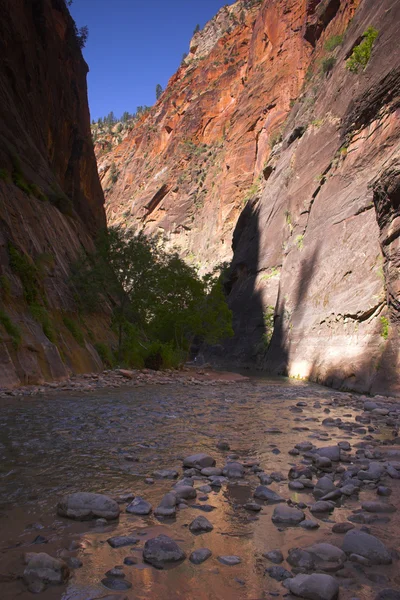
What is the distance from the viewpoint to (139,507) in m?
3.05

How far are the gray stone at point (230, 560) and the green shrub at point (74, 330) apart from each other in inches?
568

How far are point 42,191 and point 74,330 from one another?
28.6ft

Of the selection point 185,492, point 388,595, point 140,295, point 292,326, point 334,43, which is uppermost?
point 334,43

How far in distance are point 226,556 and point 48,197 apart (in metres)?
22.2

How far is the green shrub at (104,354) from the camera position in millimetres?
18267

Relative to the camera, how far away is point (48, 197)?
853 inches

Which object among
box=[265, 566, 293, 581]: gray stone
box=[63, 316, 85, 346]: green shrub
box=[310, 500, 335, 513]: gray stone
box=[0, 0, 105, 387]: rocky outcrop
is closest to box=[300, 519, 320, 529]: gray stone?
box=[310, 500, 335, 513]: gray stone

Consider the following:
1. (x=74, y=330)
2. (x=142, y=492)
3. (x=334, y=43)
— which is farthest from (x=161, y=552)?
(x=334, y=43)

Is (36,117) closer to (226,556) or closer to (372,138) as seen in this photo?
(372,138)

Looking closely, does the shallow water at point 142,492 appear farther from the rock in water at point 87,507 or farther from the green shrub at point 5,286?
the green shrub at point 5,286

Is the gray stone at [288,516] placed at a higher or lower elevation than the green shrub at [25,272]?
lower

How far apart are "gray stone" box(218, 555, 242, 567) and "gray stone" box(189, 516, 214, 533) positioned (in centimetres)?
37

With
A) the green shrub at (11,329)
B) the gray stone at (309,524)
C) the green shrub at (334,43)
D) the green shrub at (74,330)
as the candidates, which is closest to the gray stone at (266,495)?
the gray stone at (309,524)

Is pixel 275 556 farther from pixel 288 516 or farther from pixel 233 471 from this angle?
pixel 233 471
